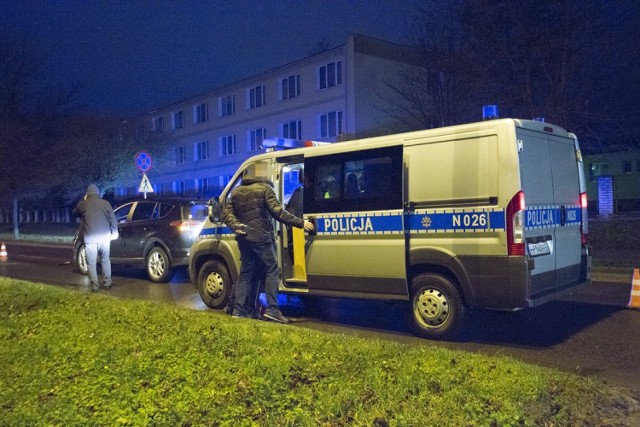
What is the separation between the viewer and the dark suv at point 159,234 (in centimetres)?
1202

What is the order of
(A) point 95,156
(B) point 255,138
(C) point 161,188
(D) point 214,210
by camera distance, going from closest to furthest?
(D) point 214,210, (A) point 95,156, (B) point 255,138, (C) point 161,188

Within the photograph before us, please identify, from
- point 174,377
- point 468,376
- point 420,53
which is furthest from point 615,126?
point 174,377

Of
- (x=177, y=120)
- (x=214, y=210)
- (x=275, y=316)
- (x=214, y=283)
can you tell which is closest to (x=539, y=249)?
(x=275, y=316)

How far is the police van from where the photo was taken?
21.0 feet

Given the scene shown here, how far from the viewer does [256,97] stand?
4359 centimetres

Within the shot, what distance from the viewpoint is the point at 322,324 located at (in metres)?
8.16

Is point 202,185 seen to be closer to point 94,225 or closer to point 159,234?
point 159,234

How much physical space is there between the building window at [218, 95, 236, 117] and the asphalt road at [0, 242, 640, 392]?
35.4 m

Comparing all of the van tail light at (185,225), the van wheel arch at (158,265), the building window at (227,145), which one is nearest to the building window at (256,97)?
the building window at (227,145)

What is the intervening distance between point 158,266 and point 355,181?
20.4 ft

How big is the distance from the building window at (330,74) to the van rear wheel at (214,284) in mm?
27849

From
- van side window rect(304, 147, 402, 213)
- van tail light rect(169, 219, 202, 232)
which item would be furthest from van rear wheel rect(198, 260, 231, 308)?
van tail light rect(169, 219, 202, 232)

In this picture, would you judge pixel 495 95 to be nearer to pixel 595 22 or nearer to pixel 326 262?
pixel 595 22

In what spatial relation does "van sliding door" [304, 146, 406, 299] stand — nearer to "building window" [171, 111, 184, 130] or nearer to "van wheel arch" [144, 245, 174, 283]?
"van wheel arch" [144, 245, 174, 283]
